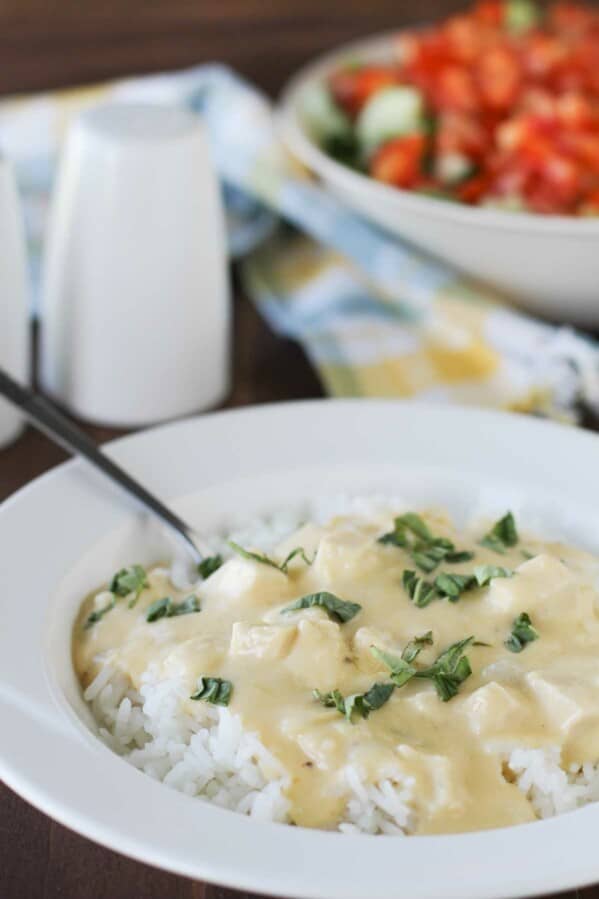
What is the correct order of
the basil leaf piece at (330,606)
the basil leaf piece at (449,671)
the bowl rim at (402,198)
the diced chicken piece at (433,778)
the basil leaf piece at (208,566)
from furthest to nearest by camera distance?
1. the bowl rim at (402,198)
2. the basil leaf piece at (208,566)
3. the basil leaf piece at (330,606)
4. the basil leaf piece at (449,671)
5. the diced chicken piece at (433,778)

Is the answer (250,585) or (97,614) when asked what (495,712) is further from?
(97,614)

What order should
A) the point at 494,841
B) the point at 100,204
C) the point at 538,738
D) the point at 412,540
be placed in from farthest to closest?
1. the point at 100,204
2. the point at 412,540
3. the point at 538,738
4. the point at 494,841

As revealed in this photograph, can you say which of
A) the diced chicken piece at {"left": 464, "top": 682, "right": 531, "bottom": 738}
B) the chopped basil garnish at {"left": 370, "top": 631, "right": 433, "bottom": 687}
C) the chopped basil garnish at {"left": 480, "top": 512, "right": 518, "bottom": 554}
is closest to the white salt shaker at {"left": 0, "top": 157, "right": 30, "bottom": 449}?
the chopped basil garnish at {"left": 480, "top": 512, "right": 518, "bottom": 554}

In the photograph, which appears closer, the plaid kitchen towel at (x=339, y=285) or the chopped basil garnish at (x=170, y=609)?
the chopped basil garnish at (x=170, y=609)

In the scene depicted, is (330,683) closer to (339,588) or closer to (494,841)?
(339,588)

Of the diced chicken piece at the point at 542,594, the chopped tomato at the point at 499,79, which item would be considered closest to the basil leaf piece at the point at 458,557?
the diced chicken piece at the point at 542,594

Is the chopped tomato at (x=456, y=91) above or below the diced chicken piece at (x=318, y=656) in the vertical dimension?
below

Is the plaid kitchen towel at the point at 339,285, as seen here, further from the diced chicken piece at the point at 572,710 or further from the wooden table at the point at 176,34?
the diced chicken piece at the point at 572,710

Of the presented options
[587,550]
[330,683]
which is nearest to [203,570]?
[330,683]

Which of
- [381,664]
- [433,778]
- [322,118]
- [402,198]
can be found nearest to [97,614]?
[381,664]
